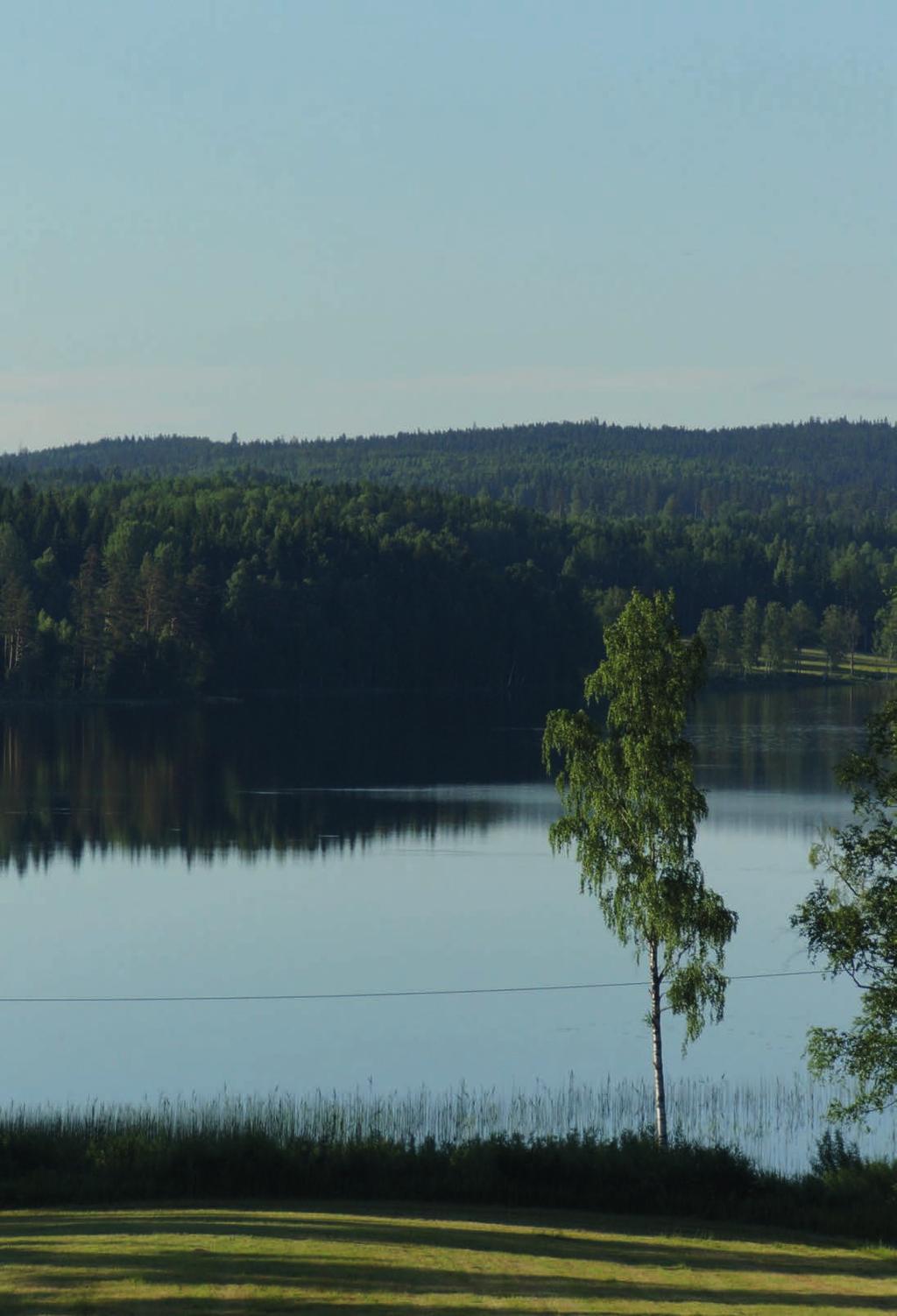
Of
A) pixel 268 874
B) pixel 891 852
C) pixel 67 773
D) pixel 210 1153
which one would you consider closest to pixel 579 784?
pixel 891 852

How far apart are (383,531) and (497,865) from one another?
408ft

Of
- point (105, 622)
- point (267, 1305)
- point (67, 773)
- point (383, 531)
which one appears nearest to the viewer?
point (267, 1305)

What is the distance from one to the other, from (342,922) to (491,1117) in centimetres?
2156

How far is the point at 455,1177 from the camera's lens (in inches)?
883

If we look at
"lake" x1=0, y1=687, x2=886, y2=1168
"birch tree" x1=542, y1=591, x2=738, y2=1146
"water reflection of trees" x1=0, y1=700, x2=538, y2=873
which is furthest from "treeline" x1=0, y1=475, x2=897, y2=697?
"birch tree" x1=542, y1=591, x2=738, y2=1146

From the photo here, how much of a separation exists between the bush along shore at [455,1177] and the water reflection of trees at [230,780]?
3691 cm

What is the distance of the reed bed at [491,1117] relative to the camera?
83.4 feet

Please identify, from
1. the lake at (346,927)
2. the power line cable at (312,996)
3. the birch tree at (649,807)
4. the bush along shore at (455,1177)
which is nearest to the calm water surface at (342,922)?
the lake at (346,927)

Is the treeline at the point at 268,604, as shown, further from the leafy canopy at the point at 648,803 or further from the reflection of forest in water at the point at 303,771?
the leafy canopy at the point at 648,803

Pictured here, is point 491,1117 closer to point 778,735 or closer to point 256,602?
point 778,735

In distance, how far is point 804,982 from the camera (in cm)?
4238

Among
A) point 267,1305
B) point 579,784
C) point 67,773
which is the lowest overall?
point 67,773

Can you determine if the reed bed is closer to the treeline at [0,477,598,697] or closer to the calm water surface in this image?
the calm water surface

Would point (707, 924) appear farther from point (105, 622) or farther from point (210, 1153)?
point (105, 622)
